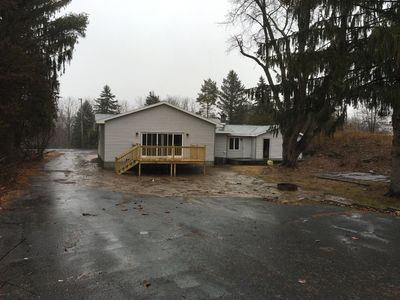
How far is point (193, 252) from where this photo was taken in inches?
224

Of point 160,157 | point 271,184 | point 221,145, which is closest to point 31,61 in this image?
point 160,157

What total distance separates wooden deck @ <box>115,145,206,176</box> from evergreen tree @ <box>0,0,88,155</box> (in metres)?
4.94

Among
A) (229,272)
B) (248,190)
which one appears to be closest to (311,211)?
(248,190)

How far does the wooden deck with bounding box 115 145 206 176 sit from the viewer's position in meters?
18.5

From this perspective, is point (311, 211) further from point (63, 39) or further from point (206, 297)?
point (63, 39)

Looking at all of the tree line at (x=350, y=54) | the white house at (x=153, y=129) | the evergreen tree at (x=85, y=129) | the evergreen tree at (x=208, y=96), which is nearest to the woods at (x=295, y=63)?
the tree line at (x=350, y=54)

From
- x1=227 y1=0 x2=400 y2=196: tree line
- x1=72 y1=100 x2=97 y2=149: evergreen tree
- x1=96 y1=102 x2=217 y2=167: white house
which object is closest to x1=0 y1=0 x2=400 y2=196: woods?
x1=227 y1=0 x2=400 y2=196: tree line

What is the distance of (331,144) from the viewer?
29125mm

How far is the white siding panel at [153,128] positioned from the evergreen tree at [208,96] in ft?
112

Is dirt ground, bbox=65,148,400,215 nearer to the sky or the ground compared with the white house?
nearer to the ground

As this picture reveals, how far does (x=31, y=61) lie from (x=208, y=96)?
43.5m

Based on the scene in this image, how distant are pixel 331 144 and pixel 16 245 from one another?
27.4m

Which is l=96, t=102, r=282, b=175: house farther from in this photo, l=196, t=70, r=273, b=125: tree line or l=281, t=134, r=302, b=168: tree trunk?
l=196, t=70, r=273, b=125: tree line

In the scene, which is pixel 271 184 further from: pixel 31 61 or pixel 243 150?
pixel 243 150
